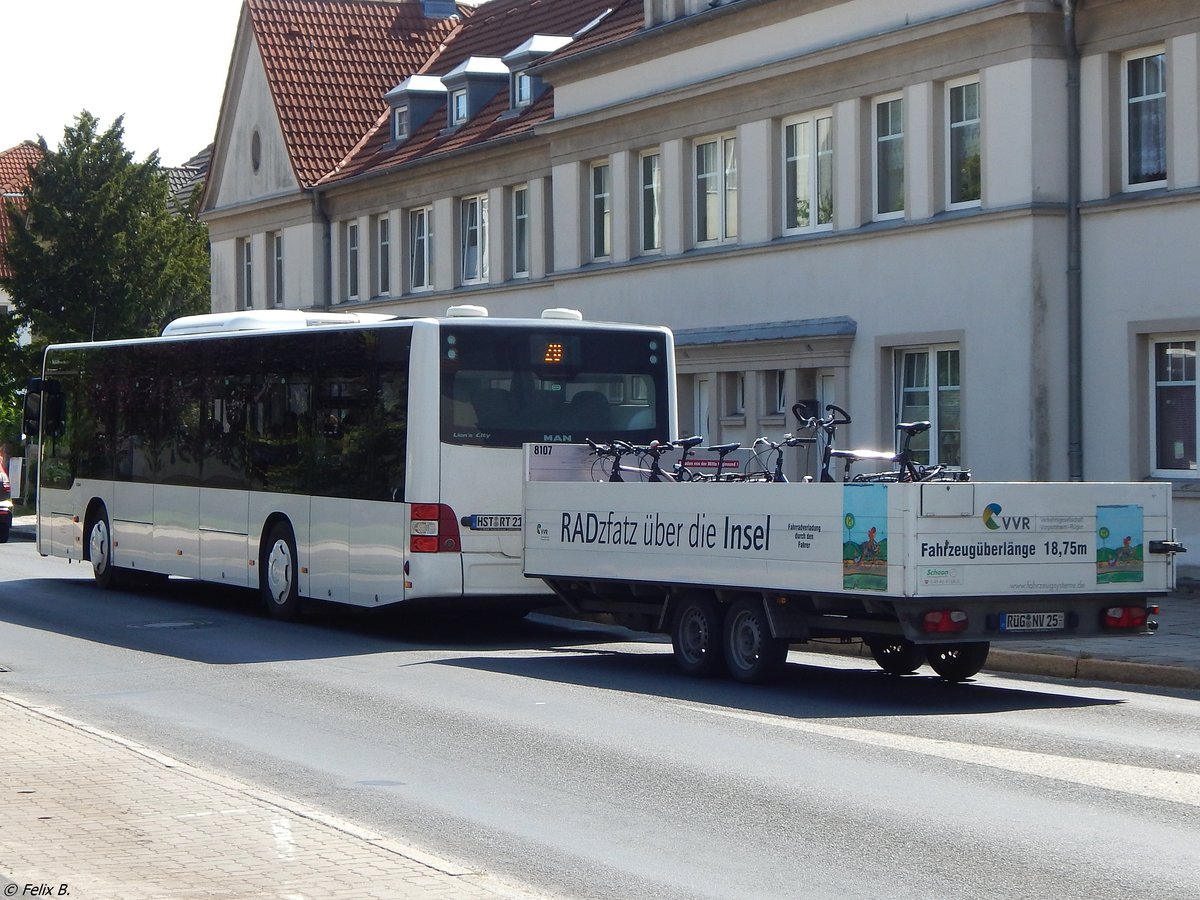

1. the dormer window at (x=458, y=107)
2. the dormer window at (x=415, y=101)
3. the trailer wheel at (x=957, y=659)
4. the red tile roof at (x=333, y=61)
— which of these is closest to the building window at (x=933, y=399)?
the trailer wheel at (x=957, y=659)

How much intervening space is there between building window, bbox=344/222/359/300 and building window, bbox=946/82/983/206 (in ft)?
69.4

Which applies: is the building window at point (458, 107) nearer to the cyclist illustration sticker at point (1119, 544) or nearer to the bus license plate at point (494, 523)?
the bus license plate at point (494, 523)

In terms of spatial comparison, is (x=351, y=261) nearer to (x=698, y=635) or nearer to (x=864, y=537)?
(x=698, y=635)

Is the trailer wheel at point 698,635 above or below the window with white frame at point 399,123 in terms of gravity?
below

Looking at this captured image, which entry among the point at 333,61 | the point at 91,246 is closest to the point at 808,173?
the point at 333,61

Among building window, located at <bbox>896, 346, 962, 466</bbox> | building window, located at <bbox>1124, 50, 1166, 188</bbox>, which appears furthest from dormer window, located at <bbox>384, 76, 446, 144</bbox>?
building window, located at <bbox>1124, 50, 1166, 188</bbox>

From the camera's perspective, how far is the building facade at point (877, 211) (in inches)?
880

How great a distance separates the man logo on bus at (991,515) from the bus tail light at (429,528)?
582 centimetres

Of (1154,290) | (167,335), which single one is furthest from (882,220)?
(167,335)

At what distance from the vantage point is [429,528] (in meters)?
17.1

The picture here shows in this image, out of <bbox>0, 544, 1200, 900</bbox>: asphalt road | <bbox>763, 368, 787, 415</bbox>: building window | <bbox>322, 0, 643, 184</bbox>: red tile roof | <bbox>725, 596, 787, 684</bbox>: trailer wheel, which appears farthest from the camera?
<bbox>322, 0, 643, 184</bbox>: red tile roof

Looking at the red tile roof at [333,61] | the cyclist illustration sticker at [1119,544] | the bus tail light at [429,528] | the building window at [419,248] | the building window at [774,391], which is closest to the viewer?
the cyclist illustration sticker at [1119,544]

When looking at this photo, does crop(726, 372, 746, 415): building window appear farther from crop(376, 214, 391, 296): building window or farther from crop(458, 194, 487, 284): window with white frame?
crop(376, 214, 391, 296): building window

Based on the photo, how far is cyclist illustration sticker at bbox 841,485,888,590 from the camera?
41.6 feet
